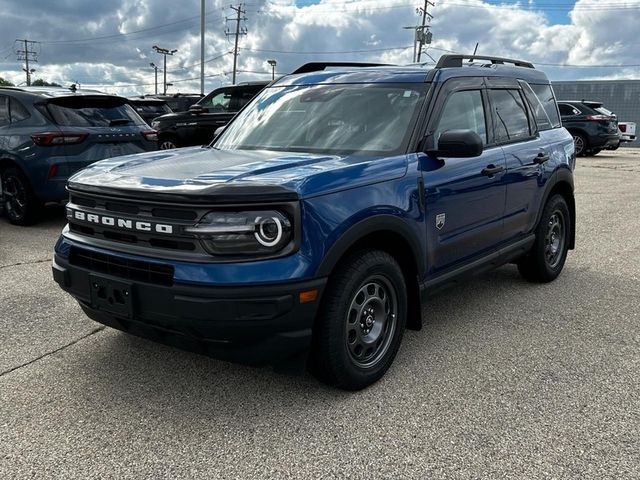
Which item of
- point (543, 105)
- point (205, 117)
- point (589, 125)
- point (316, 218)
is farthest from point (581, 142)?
point (316, 218)

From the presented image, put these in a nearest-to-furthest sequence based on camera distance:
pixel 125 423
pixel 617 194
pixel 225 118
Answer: pixel 125 423 < pixel 617 194 < pixel 225 118

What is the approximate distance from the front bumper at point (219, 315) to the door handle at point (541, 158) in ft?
8.93

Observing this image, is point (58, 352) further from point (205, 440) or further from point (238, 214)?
point (238, 214)

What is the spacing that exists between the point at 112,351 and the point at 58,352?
337 mm

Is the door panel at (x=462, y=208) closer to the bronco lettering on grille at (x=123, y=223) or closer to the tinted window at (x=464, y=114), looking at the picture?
the tinted window at (x=464, y=114)

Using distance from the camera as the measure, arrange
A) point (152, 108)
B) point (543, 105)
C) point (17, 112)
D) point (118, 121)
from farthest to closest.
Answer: point (152, 108), point (118, 121), point (17, 112), point (543, 105)

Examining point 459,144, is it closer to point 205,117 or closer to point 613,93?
point 205,117

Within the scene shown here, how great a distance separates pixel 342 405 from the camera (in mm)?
3135

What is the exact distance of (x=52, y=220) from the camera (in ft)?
26.2

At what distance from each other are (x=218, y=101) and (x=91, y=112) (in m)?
5.99

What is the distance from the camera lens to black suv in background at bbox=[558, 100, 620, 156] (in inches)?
742

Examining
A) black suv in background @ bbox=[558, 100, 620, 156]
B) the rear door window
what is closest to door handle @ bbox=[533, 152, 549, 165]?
the rear door window

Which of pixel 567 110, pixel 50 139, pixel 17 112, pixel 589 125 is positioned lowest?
pixel 50 139

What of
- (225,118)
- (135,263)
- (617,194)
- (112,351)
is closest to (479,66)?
(135,263)
